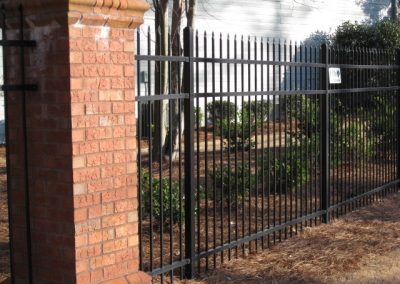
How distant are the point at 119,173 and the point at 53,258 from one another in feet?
2.29

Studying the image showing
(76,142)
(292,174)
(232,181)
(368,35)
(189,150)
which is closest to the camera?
(76,142)

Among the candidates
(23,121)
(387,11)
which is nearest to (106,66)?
(23,121)

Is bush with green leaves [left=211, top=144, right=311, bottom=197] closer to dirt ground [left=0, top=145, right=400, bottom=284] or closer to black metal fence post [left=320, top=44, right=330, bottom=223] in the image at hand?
black metal fence post [left=320, top=44, right=330, bottom=223]

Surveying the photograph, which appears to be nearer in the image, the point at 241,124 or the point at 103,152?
the point at 103,152

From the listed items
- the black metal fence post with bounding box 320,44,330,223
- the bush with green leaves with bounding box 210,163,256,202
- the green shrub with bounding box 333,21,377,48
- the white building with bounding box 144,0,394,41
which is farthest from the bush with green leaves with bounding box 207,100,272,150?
the green shrub with bounding box 333,21,377,48

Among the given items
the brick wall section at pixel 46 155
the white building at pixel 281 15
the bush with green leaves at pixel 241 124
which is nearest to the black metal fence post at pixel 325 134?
the bush with green leaves at pixel 241 124

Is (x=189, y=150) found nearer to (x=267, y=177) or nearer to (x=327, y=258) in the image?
(x=327, y=258)

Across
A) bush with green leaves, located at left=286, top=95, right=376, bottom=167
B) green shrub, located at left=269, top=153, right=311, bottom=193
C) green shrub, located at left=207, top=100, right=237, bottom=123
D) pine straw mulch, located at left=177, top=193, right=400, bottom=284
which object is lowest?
pine straw mulch, located at left=177, top=193, right=400, bottom=284

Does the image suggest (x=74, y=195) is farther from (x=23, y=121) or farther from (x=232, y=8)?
(x=232, y=8)

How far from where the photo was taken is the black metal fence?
5848mm

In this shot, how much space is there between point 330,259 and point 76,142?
3.51m

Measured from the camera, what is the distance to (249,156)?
22.1ft

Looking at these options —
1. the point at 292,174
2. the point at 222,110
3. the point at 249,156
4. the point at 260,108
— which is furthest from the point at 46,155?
the point at 260,108

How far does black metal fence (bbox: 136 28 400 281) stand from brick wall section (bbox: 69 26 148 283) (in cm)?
47
